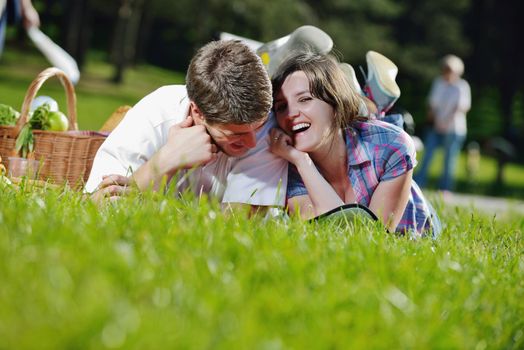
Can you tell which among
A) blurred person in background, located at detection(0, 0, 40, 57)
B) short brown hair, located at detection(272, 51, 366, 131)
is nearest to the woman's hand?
short brown hair, located at detection(272, 51, 366, 131)

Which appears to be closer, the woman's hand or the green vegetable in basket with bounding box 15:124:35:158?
the woman's hand

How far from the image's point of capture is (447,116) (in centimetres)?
1262

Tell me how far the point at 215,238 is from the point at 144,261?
46 cm

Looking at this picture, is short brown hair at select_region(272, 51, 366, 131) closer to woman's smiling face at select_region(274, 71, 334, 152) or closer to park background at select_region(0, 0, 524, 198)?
woman's smiling face at select_region(274, 71, 334, 152)

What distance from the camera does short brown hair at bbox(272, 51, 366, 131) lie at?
4.01m

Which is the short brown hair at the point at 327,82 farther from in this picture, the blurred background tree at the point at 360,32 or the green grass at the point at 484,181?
the blurred background tree at the point at 360,32

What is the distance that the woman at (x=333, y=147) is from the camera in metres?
3.94

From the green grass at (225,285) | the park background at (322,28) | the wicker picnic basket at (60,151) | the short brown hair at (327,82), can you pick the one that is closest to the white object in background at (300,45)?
the short brown hair at (327,82)

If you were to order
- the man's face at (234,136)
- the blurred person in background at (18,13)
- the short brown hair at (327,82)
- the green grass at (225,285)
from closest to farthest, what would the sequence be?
1. the green grass at (225,285)
2. the man's face at (234,136)
3. the short brown hair at (327,82)
4. the blurred person in background at (18,13)

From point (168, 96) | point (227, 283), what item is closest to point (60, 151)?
point (168, 96)

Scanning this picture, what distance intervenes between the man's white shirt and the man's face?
0.16 metres

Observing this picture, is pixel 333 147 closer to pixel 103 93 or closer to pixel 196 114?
pixel 196 114

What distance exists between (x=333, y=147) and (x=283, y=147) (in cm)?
41

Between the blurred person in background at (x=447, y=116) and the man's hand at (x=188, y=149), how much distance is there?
30.1 ft
